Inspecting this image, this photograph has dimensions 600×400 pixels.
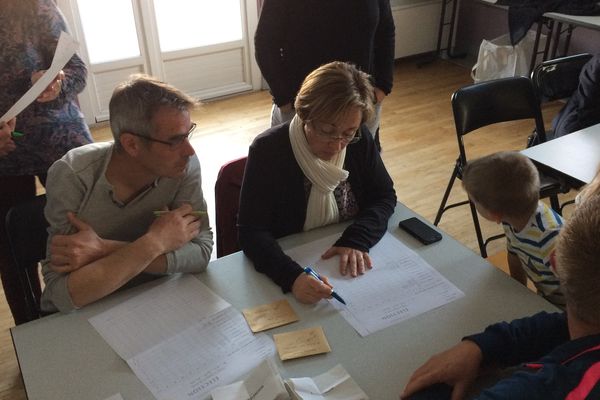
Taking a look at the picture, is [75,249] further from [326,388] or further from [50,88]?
[50,88]

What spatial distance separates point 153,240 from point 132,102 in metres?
0.35

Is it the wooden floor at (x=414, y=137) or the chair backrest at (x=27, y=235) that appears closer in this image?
the chair backrest at (x=27, y=235)

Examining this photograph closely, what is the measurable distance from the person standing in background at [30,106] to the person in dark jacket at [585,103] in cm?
A: 231

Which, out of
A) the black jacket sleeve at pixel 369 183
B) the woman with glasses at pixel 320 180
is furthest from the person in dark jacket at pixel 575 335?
the black jacket sleeve at pixel 369 183

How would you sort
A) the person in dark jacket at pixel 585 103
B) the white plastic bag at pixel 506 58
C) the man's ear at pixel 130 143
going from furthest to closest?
1. the white plastic bag at pixel 506 58
2. the person in dark jacket at pixel 585 103
3. the man's ear at pixel 130 143

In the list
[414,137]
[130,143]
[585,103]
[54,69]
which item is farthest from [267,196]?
[414,137]

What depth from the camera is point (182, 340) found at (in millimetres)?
1196

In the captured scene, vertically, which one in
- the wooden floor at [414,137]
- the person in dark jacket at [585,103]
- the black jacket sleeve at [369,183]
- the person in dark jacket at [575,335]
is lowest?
the wooden floor at [414,137]

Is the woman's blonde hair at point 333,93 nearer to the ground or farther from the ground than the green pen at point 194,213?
farther from the ground

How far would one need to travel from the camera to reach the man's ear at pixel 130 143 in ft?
4.49

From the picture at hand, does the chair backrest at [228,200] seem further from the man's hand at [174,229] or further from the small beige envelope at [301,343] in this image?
the small beige envelope at [301,343]

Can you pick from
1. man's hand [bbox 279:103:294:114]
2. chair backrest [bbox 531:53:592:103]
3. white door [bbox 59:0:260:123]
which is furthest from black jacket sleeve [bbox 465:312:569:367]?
Answer: white door [bbox 59:0:260:123]

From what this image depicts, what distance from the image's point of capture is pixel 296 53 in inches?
92.2

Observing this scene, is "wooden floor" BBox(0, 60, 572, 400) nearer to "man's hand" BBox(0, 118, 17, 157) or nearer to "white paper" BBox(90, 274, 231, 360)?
"man's hand" BBox(0, 118, 17, 157)
